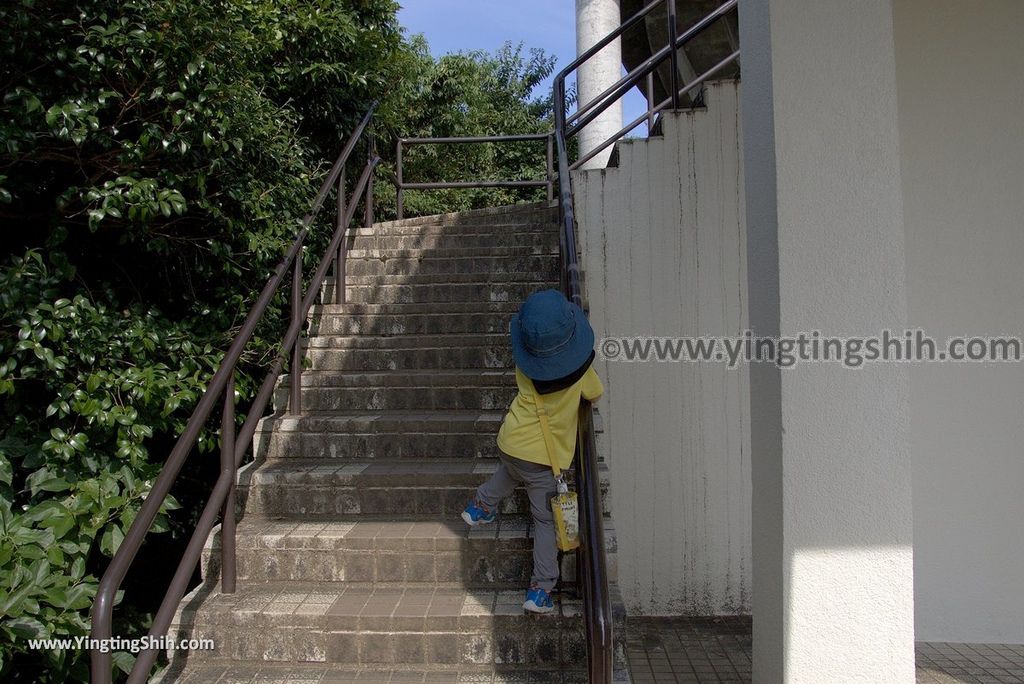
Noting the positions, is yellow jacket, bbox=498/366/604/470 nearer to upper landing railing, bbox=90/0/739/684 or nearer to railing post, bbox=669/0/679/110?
upper landing railing, bbox=90/0/739/684

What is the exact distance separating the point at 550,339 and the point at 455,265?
295 cm

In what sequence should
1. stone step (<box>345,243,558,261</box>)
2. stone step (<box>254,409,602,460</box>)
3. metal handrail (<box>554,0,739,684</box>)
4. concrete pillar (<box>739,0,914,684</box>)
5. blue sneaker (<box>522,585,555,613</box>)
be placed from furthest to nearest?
1. stone step (<box>345,243,558,261</box>)
2. stone step (<box>254,409,602,460</box>)
3. blue sneaker (<box>522,585,555,613</box>)
4. concrete pillar (<box>739,0,914,684</box>)
5. metal handrail (<box>554,0,739,684</box>)

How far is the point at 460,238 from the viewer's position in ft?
19.1

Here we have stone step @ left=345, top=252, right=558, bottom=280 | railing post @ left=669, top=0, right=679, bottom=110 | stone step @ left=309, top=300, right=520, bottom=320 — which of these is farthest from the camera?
stone step @ left=345, top=252, right=558, bottom=280

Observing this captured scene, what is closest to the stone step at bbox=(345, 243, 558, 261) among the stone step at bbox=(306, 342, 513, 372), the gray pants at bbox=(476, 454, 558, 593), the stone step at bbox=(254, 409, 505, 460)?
the stone step at bbox=(306, 342, 513, 372)

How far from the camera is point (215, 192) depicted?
3.96 m

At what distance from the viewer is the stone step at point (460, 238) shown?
18.6ft

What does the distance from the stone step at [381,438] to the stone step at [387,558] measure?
0.68 meters

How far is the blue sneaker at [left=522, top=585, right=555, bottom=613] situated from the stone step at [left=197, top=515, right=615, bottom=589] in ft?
0.94

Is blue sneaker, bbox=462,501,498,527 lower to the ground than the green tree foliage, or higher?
lower

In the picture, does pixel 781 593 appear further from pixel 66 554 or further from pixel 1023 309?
pixel 66 554

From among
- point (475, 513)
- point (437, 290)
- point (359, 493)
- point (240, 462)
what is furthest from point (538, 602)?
point (437, 290)

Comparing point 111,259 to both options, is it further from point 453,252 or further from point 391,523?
point 453,252

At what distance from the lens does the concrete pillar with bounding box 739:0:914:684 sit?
8.54ft
